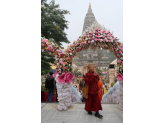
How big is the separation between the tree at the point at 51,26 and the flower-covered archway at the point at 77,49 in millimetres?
4393

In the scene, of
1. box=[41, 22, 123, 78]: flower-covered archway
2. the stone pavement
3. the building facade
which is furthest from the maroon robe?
the building facade

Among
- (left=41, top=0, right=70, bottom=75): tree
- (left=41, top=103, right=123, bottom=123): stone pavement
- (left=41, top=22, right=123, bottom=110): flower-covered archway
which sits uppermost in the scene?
(left=41, top=0, right=70, bottom=75): tree

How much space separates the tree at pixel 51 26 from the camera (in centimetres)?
919

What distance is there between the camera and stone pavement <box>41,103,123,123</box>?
3734 millimetres

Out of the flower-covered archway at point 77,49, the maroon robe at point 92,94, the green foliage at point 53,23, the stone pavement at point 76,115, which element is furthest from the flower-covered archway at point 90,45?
the green foliage at point 53,23

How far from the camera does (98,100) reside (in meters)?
3.85

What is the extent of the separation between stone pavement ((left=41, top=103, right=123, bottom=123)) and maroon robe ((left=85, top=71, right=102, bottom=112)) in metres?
0.36

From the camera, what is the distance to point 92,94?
12.9ft

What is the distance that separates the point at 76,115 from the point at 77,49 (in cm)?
244

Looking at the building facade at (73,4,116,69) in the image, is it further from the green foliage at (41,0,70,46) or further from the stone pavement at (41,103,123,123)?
the stone pavement at (41,103,123,123)

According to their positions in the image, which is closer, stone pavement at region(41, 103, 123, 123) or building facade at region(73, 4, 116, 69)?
stone pavement at region(41, 103, 123, 123)
